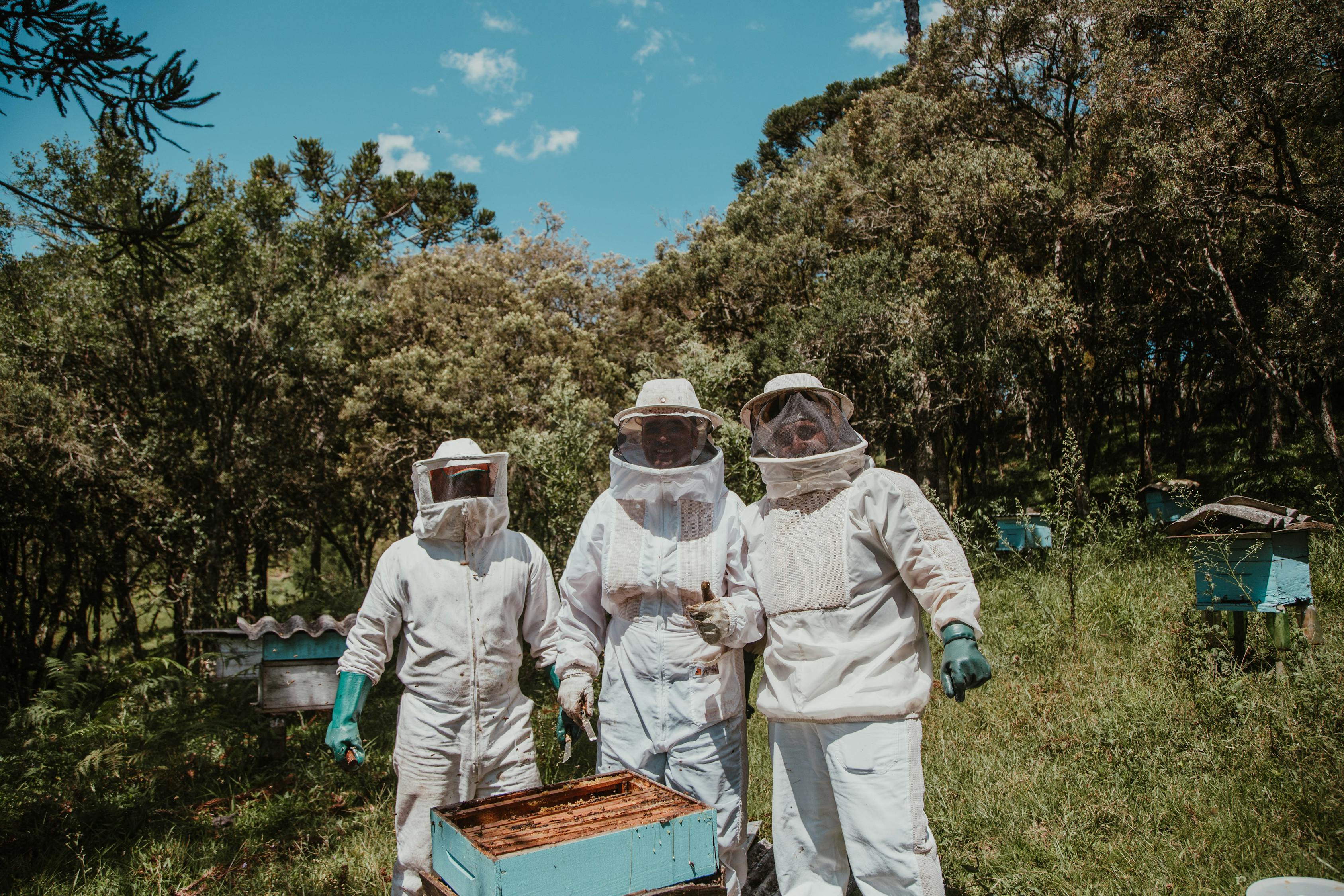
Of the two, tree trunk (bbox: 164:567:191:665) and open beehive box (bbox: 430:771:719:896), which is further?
tree trunk (bbox: 164:567:191:665)

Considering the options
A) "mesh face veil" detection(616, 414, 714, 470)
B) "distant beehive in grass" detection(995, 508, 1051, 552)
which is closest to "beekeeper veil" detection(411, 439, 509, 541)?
"mesh face veil" detection(616, 414, 714, 470)

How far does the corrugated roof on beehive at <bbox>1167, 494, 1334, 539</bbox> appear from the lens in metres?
4.65

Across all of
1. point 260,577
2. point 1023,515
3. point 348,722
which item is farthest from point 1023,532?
point 260,577

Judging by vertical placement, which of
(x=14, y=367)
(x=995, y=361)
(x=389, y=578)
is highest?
(x=14, y=367)

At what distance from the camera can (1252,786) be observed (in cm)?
396

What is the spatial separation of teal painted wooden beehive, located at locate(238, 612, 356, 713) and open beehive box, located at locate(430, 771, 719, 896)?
324 centimetres

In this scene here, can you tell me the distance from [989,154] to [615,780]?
12.5 m

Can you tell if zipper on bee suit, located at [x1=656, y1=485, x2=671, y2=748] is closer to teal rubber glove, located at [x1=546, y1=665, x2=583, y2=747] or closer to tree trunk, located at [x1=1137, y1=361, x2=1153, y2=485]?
teal rubber glove, located at [x1=546, y1=665, x2=583, y2=747]

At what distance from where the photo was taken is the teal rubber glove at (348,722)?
3439 millimetres

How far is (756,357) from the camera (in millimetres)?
14000

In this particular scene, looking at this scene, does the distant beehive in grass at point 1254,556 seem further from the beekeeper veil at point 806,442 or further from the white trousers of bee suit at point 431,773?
the white trousers of bee suit at point 431,773

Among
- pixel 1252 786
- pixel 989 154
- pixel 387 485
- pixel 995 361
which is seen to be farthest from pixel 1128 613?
pixel 387 485

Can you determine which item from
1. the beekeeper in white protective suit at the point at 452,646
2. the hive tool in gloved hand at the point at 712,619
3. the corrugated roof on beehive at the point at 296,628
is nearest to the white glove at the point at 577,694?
the beekeeper in white protective suit at the point at 452,646

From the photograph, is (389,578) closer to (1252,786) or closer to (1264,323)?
(1252,786)
